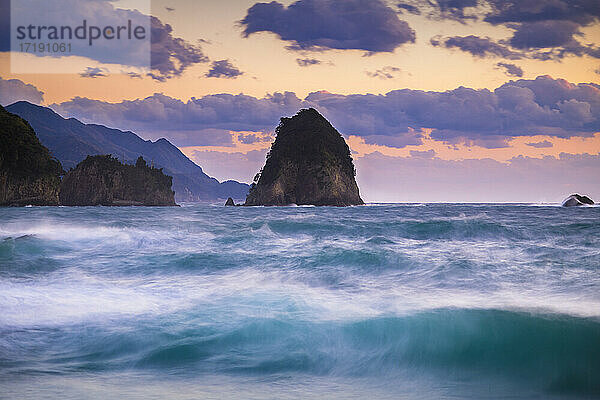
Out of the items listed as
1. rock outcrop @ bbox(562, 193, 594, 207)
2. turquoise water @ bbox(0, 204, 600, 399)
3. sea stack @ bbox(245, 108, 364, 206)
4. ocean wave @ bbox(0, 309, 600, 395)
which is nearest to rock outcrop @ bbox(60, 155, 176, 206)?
sea stack @ bbox(245, 108, 364, 206)

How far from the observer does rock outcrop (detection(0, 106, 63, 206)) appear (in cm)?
7269

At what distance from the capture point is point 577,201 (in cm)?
6412

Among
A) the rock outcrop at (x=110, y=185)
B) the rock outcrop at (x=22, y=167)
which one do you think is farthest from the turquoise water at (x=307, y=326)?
the rock outcrop at (x=110, y=185)

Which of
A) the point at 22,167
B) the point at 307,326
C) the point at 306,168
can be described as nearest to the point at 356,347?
the point at 307,326

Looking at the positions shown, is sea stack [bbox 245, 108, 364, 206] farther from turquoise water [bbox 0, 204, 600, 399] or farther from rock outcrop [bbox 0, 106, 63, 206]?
turquoise water [bbox 0, 204, 600, 399]

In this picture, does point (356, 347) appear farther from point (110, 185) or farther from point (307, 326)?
point (110, 185)

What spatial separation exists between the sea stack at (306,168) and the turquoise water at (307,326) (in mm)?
76339

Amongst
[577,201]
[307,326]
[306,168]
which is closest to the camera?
[307,326]

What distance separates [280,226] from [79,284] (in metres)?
13.1

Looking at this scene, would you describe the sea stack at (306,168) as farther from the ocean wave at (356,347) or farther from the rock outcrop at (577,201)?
the ocean wave at (356,347)

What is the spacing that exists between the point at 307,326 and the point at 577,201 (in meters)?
66.5

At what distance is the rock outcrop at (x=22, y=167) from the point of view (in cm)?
7269

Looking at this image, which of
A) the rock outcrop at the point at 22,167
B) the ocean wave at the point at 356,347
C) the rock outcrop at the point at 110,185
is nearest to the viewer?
the ocean wave at the point at 356,347

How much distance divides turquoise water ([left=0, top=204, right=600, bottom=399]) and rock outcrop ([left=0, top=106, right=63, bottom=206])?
68.4m
